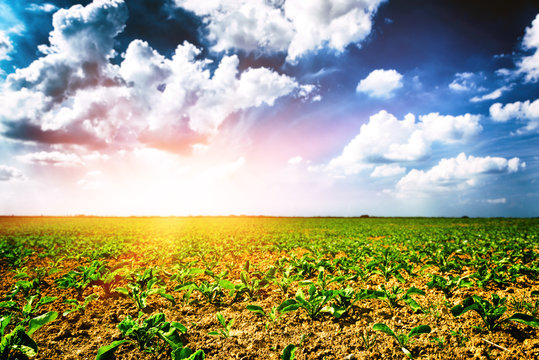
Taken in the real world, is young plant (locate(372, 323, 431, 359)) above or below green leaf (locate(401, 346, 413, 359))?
above

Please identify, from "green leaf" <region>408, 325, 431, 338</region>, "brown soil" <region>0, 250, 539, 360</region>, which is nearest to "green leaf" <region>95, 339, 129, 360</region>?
"brown soil" <region>0, 250, 539, 360</region>

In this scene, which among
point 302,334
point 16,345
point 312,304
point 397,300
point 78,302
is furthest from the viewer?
point 78,302

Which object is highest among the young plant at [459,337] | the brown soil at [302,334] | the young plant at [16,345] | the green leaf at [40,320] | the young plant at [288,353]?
the green leaf at [40,320]

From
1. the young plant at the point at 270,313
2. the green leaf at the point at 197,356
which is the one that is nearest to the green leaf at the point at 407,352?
the young plant at the point at 270,313

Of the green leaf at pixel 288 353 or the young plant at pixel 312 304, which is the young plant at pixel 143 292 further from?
the green leaf at pixel 288 353

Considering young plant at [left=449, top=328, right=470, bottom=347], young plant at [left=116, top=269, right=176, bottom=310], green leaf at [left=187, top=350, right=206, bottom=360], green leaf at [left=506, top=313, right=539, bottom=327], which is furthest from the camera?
young plant at [left=116, top=269, right=176, bottom=310]

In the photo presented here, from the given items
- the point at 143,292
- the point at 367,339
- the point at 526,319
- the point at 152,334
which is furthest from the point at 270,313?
the point at 526,319

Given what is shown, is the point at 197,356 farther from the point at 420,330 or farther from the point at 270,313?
the point at 420,330

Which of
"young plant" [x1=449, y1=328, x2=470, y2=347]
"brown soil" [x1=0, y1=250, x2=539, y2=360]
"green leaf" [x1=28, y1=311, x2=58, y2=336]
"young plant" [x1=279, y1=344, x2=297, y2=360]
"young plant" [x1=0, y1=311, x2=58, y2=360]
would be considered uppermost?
"green leaf" [x1=28, y1=311, x2=58, y2=336]

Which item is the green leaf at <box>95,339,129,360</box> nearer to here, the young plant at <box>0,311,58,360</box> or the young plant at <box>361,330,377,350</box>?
the young plant at <box>0,311,58,360</box>

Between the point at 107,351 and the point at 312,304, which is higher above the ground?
the point at 312,304

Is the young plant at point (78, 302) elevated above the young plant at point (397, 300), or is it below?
below

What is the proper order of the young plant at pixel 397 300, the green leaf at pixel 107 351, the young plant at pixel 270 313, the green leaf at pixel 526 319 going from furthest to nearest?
1. the young plant at pixel 397 300
2. the young plant at pixel 270 313
3. the green leaf at pixel 526 319
4. the green leaf at pixel 107 351

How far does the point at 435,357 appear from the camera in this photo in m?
2.78
